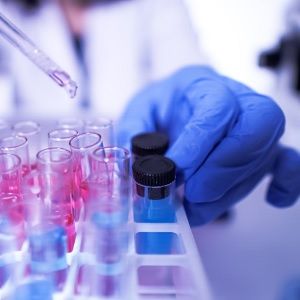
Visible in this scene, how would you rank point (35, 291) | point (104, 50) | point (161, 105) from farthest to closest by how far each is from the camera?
point (104, 50)
point (161, 105)
point (35, 291)

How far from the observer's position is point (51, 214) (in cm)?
62

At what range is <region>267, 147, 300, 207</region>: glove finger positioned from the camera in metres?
0.91

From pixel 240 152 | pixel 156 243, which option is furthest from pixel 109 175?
pixel 240 152

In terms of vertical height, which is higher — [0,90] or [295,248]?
[0,90]

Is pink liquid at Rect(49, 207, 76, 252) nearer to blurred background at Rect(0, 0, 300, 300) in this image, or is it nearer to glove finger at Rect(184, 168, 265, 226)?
glove finger at Rect(184, 168, 265, 226)

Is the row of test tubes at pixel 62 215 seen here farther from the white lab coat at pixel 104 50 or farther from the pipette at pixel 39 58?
the white lab coat at pixel 104 50

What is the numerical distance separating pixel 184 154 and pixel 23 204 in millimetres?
295

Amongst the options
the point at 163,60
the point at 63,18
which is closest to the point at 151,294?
the point at 163,60

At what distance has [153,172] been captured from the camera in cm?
65

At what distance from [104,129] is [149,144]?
10cm

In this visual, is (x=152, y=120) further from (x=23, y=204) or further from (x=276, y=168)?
(x=23, y=204)

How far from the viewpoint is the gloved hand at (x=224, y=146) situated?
0.77 m

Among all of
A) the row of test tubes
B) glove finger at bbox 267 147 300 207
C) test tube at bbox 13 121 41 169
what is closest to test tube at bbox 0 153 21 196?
the row of test tubes

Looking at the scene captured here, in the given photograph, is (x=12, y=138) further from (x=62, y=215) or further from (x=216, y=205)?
(x=216, y=205)
